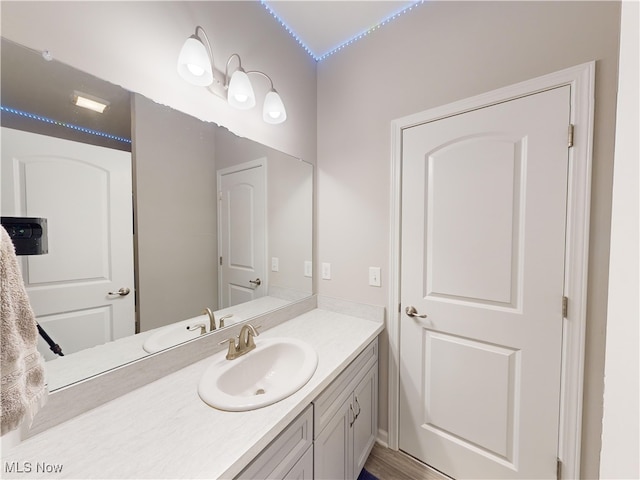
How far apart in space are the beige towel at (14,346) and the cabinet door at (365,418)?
1119 mm

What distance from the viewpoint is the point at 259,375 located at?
43.3 inches

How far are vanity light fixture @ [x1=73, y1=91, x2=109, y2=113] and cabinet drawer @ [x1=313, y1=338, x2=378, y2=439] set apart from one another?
127 cm

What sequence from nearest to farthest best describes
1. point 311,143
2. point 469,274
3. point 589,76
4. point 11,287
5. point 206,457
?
point 11,287 → point 206,457 → point 589,76 → point 469,274 → point 311,143

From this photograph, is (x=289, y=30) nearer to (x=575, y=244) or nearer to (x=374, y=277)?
(x=374, y=277)

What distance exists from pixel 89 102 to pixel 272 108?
2.55 ft

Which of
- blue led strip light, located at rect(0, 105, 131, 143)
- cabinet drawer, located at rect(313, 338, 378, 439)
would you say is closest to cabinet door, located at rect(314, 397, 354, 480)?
cabinet drawer, located at rect(313, 338, 378, 439)

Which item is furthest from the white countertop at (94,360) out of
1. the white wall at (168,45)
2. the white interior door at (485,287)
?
the white interior door at (485,287)

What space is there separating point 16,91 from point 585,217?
195 cm

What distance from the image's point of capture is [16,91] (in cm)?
65

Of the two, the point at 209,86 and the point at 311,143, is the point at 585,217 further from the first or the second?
the point at 209,86

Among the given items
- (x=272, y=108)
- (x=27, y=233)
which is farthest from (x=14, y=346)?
(x=272, y=108)

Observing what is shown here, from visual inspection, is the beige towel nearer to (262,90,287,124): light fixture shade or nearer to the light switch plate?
(262,90,287,124): light fixture shade

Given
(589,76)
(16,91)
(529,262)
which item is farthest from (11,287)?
(589,76)

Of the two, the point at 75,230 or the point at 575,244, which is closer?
the point at 75,230
